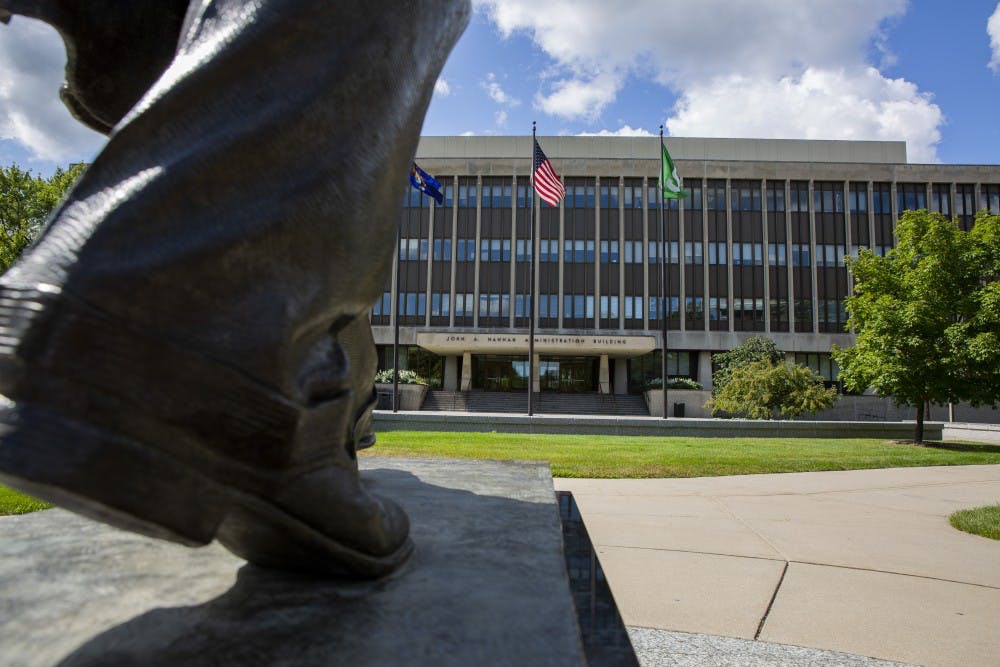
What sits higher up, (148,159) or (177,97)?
(177,97)

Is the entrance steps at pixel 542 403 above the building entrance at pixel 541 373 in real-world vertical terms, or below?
below

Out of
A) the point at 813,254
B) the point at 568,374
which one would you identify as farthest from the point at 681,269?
the point at 568,374

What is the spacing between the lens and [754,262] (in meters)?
41.1

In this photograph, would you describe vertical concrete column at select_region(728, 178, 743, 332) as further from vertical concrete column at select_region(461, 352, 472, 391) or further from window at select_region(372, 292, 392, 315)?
window at select_region(372, 292, 392, 315)

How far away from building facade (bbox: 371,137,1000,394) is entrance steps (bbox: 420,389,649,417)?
3.43 meters

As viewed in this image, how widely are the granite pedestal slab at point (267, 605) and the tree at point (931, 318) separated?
1745 centimetres

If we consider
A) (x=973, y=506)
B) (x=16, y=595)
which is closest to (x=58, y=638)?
(x=16, y=595)

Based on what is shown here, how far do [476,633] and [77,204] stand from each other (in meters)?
0.94

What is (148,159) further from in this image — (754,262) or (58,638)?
(754,262)

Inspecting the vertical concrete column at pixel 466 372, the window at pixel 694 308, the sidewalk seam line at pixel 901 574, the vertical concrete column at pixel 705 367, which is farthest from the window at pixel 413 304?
the sidewalk seam line at pixel 901 574

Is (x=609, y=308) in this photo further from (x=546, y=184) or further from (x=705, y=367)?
(x=546, y=184)

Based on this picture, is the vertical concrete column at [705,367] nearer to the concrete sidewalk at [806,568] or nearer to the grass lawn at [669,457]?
the grass lawn at [669,457]

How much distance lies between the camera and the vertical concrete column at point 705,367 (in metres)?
40.0

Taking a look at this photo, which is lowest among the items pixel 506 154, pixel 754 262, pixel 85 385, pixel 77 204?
pixel 85 385
